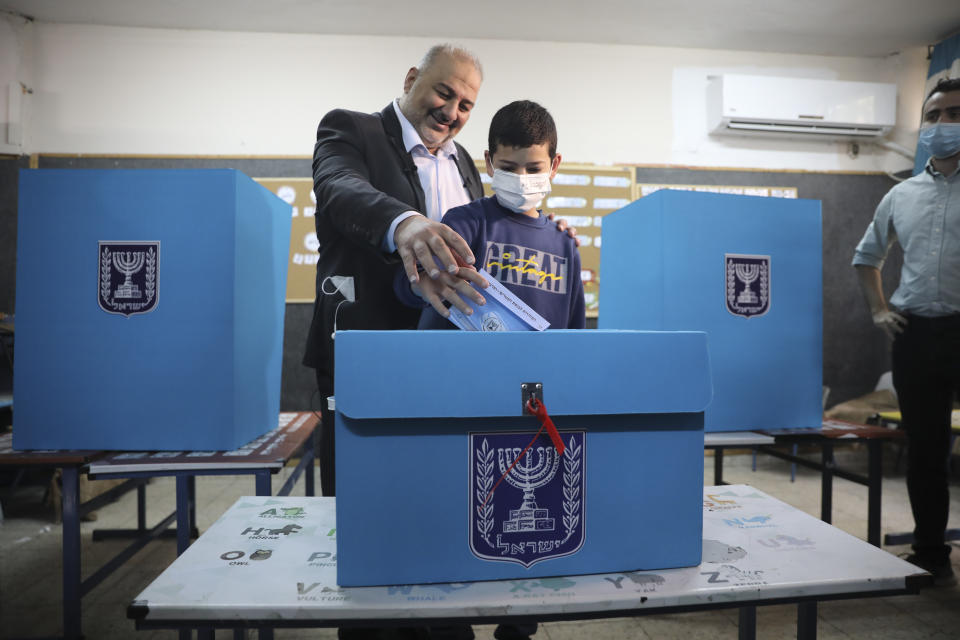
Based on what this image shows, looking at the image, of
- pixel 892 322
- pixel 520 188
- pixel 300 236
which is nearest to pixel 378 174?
pixel 520 188

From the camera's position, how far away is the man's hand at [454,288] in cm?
60

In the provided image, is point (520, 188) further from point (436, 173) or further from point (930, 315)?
point (930, 315)

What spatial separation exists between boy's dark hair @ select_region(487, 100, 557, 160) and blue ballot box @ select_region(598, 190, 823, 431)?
1.47 feet

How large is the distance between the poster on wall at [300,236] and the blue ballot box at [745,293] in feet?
8.47

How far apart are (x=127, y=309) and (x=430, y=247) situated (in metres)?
0.88

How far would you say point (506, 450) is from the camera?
0.57 meters

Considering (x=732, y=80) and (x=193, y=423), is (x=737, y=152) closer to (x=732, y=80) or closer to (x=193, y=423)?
(x=732, y=80)

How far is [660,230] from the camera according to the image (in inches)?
55.7

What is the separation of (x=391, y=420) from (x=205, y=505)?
2.67 m

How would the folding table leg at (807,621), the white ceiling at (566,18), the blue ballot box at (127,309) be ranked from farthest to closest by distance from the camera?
the white ceiling at (566,18) < the blue ballot box at (127,309) < the folding table leg at (807,621)

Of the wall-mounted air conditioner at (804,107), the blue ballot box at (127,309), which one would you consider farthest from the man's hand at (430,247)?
the wall-mounted air conditioner at (804,107)

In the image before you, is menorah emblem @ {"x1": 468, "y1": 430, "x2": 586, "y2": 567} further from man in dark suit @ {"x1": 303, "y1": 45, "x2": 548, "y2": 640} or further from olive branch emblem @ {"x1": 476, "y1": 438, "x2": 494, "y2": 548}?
man in dark suit @ {"x1": 303, "y1": 45, "x2": 548, "y2": 640}

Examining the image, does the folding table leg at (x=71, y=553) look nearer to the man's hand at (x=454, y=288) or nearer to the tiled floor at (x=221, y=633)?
the tiled floor at (x=221, y=633)

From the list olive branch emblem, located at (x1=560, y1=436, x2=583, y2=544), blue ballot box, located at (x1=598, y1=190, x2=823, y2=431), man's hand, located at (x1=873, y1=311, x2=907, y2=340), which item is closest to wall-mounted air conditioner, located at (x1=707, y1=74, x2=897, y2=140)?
man's hand, located at (x1=873, y1=311, x2=907, y2=340)
